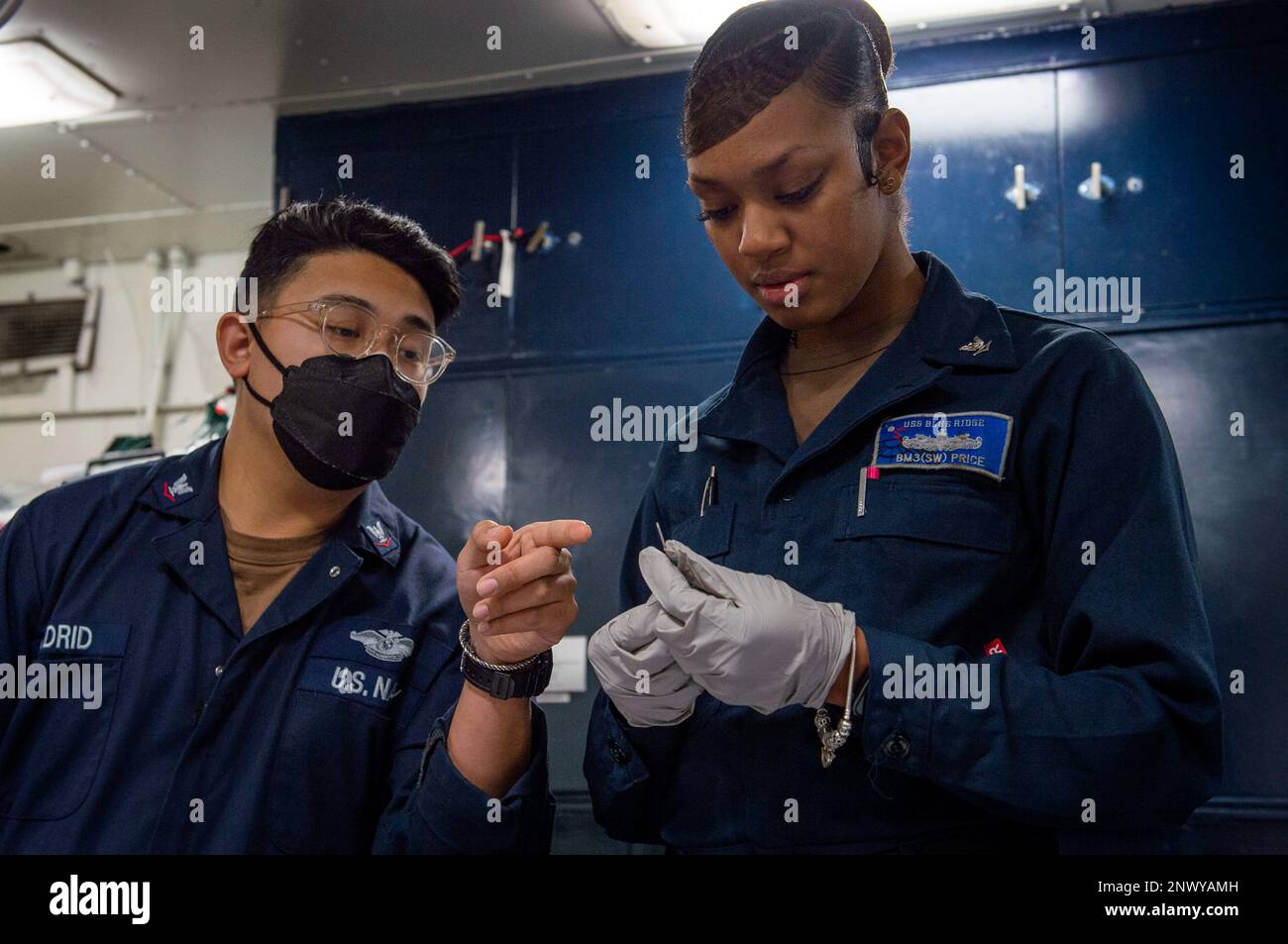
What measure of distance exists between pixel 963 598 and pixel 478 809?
635 millimetres

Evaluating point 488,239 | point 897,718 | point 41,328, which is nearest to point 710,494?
point 897,718

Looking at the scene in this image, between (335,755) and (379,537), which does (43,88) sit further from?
(335,755)

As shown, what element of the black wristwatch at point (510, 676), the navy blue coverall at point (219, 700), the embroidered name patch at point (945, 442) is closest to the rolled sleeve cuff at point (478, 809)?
the navy blue coverall at point (219, 700)

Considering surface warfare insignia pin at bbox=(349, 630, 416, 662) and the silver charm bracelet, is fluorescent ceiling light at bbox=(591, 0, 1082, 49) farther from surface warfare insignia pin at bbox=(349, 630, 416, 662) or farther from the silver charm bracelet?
the silver charm bracelet

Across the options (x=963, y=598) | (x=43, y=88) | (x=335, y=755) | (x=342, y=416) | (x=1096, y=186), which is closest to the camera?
(x=963, y=598)

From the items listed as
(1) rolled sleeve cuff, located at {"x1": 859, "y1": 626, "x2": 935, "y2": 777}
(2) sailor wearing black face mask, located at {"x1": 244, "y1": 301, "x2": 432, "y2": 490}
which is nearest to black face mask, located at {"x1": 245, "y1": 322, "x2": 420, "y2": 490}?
(2) sailor wearing black face mask, located at {"x1": 244, "y1": 301, "x2": 432, "y2": 490}

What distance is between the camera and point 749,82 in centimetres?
135

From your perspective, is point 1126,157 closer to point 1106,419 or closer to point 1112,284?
point 1112,284

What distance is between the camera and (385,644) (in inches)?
64.2

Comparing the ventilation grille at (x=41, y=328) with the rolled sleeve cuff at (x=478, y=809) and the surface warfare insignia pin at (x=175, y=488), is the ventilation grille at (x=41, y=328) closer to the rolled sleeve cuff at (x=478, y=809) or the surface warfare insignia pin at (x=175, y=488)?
the surface warfare insignia pin at (x=175, y=488)

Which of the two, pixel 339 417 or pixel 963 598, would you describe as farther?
pixel 339 417

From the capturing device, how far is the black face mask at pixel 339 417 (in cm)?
172

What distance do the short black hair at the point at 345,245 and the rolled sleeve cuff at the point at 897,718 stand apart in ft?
3.52

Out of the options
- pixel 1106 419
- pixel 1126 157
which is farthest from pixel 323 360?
pixel 1126 157
